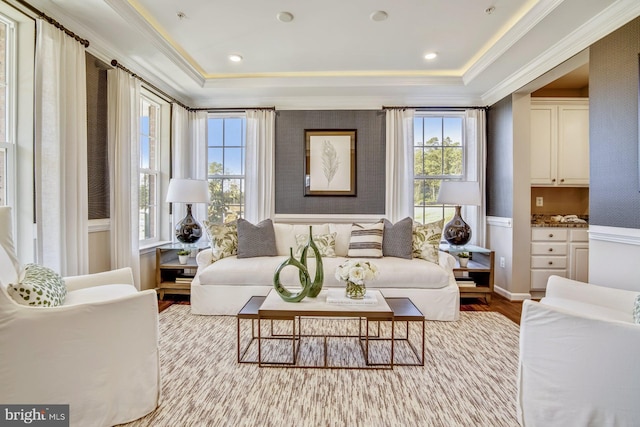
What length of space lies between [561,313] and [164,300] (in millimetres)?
3768

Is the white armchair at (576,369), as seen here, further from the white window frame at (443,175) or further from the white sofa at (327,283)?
the white window frame at (443,175)

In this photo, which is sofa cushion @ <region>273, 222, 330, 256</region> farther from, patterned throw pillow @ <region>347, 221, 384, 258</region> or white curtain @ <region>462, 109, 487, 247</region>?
white curtain @ <region>462, 109, 487, 247</region>

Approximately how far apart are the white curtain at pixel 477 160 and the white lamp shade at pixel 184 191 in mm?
3552

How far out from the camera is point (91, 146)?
290cm

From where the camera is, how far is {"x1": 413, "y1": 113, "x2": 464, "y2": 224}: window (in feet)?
14.7

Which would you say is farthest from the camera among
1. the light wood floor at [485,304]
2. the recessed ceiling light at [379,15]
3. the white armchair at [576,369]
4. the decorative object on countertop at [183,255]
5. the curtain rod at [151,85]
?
the decorative object on countertop at [183,255]

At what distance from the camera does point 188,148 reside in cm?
449

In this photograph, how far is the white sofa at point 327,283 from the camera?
10.3 ft

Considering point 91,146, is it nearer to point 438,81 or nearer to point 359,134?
point 359,134

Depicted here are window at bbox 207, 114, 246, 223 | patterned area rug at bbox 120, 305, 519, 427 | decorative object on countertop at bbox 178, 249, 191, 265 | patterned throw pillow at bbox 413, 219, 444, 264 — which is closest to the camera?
patterned area rug at bbox 120, 305, 519, 427

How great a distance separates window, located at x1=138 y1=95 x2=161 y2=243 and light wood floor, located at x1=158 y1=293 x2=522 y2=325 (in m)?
0.83

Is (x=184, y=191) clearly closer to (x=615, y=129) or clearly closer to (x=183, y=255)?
A: (x=183, y=255)

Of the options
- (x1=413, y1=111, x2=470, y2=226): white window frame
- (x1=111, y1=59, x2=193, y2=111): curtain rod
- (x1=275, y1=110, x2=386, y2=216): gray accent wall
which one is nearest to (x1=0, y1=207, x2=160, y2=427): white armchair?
(x1=111, y1=59, x2=193, y2=111): curtain rod

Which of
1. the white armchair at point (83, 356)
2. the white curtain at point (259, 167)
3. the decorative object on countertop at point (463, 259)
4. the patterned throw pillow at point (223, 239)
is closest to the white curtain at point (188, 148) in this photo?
the white curtain at point (259, 167)
